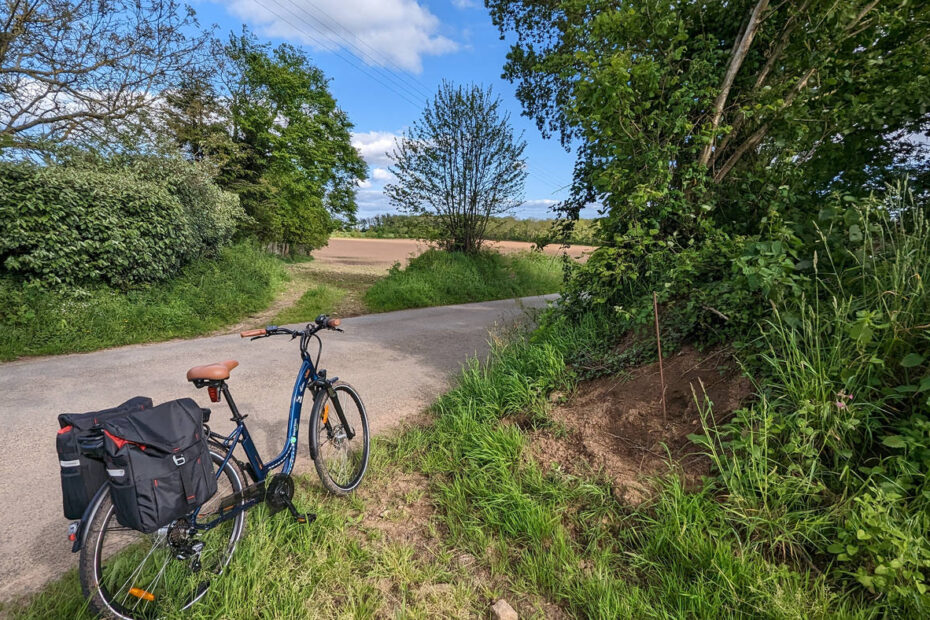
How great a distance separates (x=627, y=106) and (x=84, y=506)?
430 centimetres

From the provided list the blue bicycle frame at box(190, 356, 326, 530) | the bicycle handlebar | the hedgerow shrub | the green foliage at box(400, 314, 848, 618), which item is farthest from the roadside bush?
the blue bicycle frame at box(190, 356, 326, 530)

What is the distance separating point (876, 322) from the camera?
2.18 metres

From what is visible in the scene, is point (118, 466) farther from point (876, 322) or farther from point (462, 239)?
point (462, 239)

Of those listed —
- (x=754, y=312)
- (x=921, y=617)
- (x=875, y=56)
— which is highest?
(x=875, y=56)

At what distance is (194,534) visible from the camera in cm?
203

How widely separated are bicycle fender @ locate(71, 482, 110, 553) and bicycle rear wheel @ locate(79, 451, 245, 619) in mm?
14

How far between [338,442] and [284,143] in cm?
1840

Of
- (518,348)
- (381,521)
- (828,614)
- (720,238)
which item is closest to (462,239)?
(518,348)

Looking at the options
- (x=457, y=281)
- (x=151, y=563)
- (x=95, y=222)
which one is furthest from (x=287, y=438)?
(x=457, y=281)

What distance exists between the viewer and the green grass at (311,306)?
854 cm

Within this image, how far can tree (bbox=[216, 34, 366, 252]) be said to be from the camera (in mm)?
16500

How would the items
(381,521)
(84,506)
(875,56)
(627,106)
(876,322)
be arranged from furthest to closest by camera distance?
1. (627,106)
2. (875,56)
3. (381,521)
4. (876,322)
5. (84,506)

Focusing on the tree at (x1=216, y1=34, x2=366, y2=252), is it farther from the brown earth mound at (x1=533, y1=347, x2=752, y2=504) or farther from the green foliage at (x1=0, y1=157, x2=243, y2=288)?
the brown earth mound at (x1=533, y1=347, x2=752, y2=504)

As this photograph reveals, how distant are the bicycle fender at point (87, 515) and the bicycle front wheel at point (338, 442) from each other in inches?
39.1
